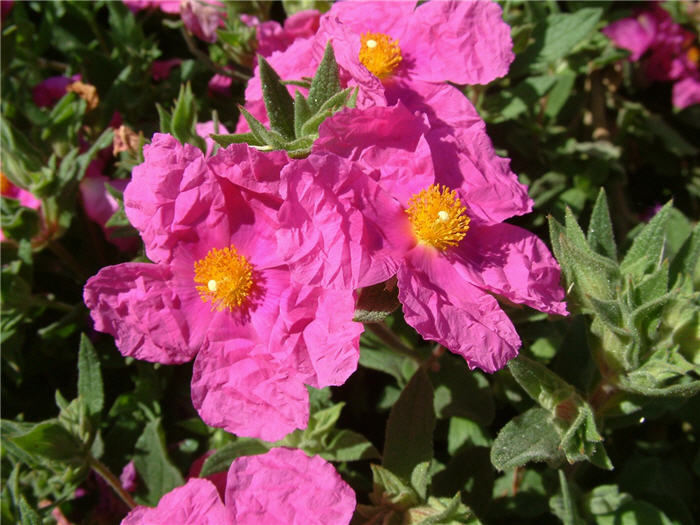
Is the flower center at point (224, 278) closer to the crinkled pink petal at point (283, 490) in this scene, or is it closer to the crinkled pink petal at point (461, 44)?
the crinkled pink petal at point (283, 490)

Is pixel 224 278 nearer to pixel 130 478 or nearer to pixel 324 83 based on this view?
pixel 324 83

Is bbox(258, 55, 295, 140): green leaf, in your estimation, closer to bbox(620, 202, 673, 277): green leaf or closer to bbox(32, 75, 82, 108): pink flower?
bbox(620, 202, 673, 277): green leaf

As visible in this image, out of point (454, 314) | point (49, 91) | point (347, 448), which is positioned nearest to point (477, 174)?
point (454, 314)

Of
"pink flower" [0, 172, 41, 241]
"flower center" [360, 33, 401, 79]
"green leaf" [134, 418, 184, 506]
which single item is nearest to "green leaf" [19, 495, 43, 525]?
"green leaf" [134, 418, 184, 506]

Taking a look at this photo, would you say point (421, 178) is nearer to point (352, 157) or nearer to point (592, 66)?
point (352, 157)

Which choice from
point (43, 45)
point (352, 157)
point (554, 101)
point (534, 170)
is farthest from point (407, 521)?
point (43, 45)

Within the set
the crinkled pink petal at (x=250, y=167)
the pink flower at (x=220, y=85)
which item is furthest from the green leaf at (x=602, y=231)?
the pink flower at (x=220, y=85)
